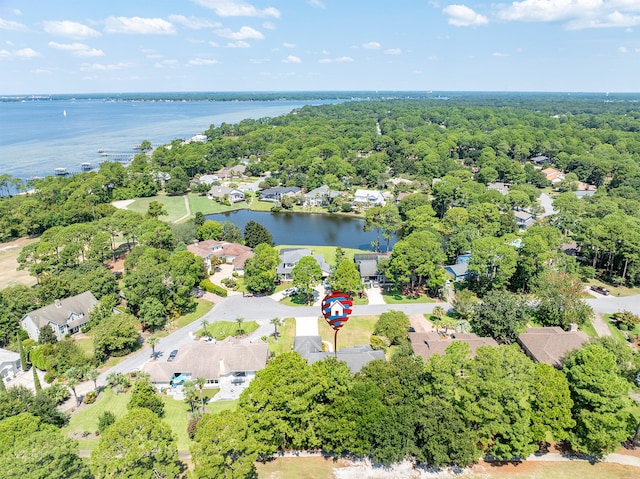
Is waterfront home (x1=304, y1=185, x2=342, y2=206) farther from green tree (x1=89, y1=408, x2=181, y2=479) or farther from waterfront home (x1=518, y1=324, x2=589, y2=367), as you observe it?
green tree (x1=89, y1=408, x2=181, y2=479)

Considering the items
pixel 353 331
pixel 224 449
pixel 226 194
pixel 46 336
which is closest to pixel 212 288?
pixel 46 336

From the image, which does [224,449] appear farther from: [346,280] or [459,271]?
[459,271]

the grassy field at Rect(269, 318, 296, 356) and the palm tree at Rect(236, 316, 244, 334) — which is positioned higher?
the palm tree at Rect(236, 316, 244, 334)

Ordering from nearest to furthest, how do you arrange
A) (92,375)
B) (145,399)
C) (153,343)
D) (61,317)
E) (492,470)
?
(492,470) < (145,399) < (92,375) < (153,343) < (61,317)

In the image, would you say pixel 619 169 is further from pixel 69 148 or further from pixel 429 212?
pixel 69 148

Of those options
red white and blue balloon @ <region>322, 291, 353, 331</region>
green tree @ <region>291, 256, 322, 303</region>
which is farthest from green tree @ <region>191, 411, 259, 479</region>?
green tree @ <region>291, 256, 322, 303</region>

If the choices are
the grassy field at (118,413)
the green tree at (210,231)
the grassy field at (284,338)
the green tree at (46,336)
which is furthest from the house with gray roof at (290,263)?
the green tree at (46,336)

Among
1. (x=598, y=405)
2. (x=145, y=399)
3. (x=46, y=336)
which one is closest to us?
(x=598, y=405)

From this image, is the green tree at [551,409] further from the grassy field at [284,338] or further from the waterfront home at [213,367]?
the grassy field at [284,338]
